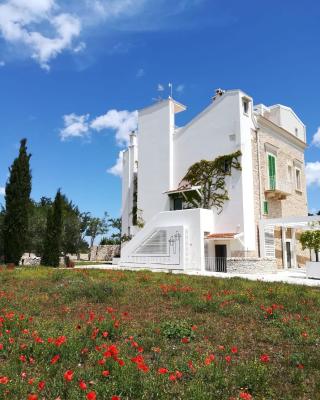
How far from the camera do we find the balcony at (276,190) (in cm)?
2709

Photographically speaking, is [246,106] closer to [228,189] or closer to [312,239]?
[228,189]

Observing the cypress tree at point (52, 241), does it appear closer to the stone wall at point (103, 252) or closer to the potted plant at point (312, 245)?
the potted plant at point (312, 245)

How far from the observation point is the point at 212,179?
26688 mm

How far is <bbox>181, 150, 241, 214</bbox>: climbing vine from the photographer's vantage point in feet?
84.7

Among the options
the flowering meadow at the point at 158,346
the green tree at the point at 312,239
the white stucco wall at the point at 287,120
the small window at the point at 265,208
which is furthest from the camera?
the white stucco wall at the point at 287,120

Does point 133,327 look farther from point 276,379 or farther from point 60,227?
point 60,227

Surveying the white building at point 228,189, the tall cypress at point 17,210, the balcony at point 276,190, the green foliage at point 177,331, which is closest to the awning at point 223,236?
the white building at point 228,189

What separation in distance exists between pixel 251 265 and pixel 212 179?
7347mm

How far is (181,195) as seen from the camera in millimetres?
28281

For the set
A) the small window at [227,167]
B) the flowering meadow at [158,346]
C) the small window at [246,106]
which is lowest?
the flowering meadow at [158,346]

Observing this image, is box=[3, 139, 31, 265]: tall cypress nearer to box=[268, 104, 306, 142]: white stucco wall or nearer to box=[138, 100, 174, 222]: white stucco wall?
box=[138, 100, 174, 222]: white stucco wall

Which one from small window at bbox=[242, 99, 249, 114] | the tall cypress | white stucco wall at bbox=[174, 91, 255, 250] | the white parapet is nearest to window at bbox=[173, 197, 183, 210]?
white stucco wall at bbox=[174, 91, 255, 250]

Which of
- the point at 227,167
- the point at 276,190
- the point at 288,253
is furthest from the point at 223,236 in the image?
the point at 288,253

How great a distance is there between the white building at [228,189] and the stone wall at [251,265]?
58mm
